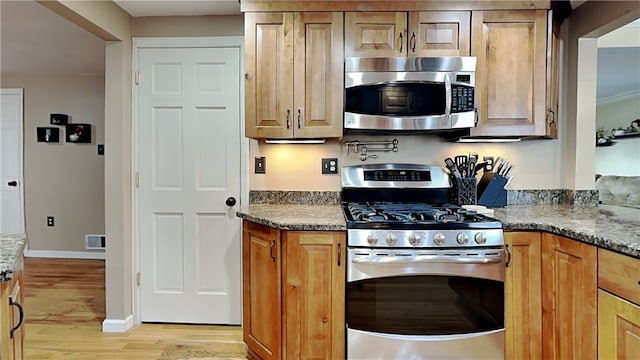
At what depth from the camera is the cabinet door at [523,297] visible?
1.86 metres

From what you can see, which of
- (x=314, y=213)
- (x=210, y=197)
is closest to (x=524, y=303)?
(x=314, y=213)

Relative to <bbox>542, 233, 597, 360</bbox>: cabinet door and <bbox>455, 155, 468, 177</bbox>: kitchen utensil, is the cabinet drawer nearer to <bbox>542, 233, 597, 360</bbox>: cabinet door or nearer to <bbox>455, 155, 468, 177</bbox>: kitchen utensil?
<bbox>542, 233, 597, 360</bbox>: cabinet door

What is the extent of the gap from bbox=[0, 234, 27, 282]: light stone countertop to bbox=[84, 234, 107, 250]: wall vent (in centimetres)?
358

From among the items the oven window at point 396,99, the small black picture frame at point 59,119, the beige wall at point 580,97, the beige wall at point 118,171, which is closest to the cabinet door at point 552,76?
the beige wall at point 580,97

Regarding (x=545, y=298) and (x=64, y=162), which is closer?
(x=545, y=298)

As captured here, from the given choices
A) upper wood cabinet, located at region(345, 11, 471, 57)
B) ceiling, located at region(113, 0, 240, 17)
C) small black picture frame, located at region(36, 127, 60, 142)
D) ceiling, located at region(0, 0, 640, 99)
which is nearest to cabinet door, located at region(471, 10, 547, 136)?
upper wood cabinet, located at region(345, 11, 471, 57)

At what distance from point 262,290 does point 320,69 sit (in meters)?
1.33

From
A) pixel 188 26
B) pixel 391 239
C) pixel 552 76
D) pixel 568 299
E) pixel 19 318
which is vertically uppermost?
pixel 188 26

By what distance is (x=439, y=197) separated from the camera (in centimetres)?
256

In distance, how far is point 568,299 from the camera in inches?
67.0

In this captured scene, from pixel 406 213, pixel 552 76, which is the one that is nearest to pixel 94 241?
pixel 406 213

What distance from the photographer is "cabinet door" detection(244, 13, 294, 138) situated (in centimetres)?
230

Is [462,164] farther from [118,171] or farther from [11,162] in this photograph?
[11,162]

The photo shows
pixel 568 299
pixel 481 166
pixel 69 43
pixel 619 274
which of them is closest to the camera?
pixel 619 274
